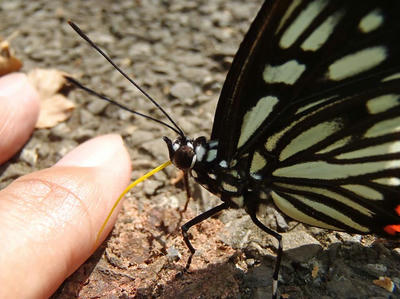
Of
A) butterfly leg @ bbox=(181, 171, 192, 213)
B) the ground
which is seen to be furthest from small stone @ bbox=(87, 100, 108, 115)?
butterfly leg @ bbox=(181, 171, 192, 213)

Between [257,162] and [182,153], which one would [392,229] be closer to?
[257,162]

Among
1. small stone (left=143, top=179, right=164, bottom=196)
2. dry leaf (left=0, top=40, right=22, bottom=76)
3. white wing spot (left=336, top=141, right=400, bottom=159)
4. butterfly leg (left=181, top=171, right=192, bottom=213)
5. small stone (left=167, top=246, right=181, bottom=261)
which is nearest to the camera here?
white wing spot (left=336, top=141, right=400, bottom=159)

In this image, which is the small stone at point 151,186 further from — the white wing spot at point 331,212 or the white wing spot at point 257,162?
the white wing spot at point 331,212

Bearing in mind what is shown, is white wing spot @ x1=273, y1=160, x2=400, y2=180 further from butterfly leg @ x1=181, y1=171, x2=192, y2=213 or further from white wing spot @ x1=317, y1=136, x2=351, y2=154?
butterfly leg @ x1=181, y1=171, x2=192, y2=213

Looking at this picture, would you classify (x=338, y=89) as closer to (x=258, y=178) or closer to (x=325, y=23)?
(x=325, y=23)

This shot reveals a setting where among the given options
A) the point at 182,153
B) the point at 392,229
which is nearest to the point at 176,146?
the point at 182,153

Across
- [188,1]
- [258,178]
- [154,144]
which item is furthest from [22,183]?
[188,1]
